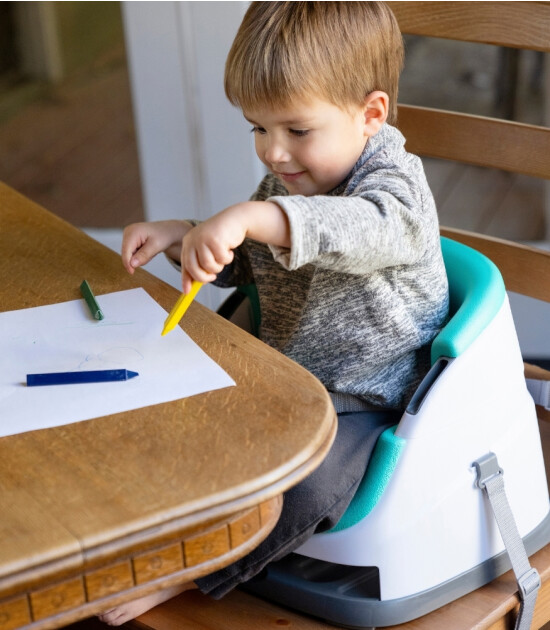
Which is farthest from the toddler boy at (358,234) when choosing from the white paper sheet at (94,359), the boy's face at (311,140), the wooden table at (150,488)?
Answer: the wooden table at (150,488)

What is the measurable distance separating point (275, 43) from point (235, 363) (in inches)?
14.7

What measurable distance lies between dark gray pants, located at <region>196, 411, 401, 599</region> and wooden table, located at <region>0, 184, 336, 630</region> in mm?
192

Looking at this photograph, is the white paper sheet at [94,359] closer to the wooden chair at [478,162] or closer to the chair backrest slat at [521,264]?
the wooden chair at [478,162]

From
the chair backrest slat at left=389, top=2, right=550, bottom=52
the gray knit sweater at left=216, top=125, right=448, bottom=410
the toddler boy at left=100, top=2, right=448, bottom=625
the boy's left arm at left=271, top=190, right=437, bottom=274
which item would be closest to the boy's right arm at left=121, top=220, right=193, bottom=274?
the toddler boy at left=100, top=2, right=448, bottom=625

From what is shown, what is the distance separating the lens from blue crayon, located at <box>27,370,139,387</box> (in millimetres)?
749

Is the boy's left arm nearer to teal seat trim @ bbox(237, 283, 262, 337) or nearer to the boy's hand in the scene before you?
the boy's hand

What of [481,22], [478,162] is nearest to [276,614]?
[478,162]

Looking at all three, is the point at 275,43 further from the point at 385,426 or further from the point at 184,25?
the point at 184,25

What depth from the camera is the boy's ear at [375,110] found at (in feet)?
3.30

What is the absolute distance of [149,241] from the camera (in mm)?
1022

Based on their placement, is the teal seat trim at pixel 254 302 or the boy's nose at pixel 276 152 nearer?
the boy's nose at pixel 276 152

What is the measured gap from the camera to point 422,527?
3.12 feet

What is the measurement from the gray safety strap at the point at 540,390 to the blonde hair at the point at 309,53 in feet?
1.59

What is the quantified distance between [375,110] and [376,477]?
0.40 metres
